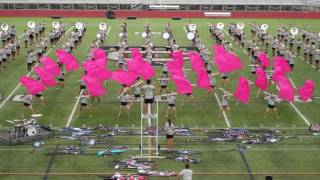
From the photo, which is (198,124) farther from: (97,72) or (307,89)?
(97,72)

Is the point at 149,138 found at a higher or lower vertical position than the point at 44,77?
lower

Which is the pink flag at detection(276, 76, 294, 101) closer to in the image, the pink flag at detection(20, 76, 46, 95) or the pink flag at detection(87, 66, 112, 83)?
the pink flag at detection(87, 66, 112, 83)

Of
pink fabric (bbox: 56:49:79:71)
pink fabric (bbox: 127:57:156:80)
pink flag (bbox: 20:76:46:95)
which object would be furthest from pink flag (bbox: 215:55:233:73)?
pink flag (bbox: 20:76:46:95)

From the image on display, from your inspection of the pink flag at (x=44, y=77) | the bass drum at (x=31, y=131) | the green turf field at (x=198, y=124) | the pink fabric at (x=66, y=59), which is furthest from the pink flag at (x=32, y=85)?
the pink fabric at (x=66, y=59)

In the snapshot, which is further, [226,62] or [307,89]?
[226,62]

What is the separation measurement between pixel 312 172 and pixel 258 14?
35123mm

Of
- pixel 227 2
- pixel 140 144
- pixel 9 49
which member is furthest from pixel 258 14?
pixel 140 144

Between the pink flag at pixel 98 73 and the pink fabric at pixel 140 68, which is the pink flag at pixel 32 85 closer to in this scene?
the pink flag at pixel 98 73

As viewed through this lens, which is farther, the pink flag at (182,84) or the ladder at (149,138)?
the pink flag at (182,84)

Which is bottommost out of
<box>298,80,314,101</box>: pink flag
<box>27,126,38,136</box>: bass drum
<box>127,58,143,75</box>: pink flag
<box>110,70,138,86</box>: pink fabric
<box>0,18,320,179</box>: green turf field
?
<box>0,18,320,179</box>: green turf field

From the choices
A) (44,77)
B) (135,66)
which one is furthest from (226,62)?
(44,77)

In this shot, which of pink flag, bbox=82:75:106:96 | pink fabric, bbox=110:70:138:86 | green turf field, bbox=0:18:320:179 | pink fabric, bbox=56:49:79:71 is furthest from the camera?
pink fabric, bbox=56:49:79:71

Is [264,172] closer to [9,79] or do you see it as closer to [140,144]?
[140,144]

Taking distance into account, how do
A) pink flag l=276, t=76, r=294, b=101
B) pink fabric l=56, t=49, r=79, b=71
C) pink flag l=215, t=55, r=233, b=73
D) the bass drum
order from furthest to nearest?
pink fabric l=56, t=49, r=79, b=71
pink flag l=215, t=55, r=233, b=73
pink flag l=276, t=76, r=294, b=101
the bass drum
